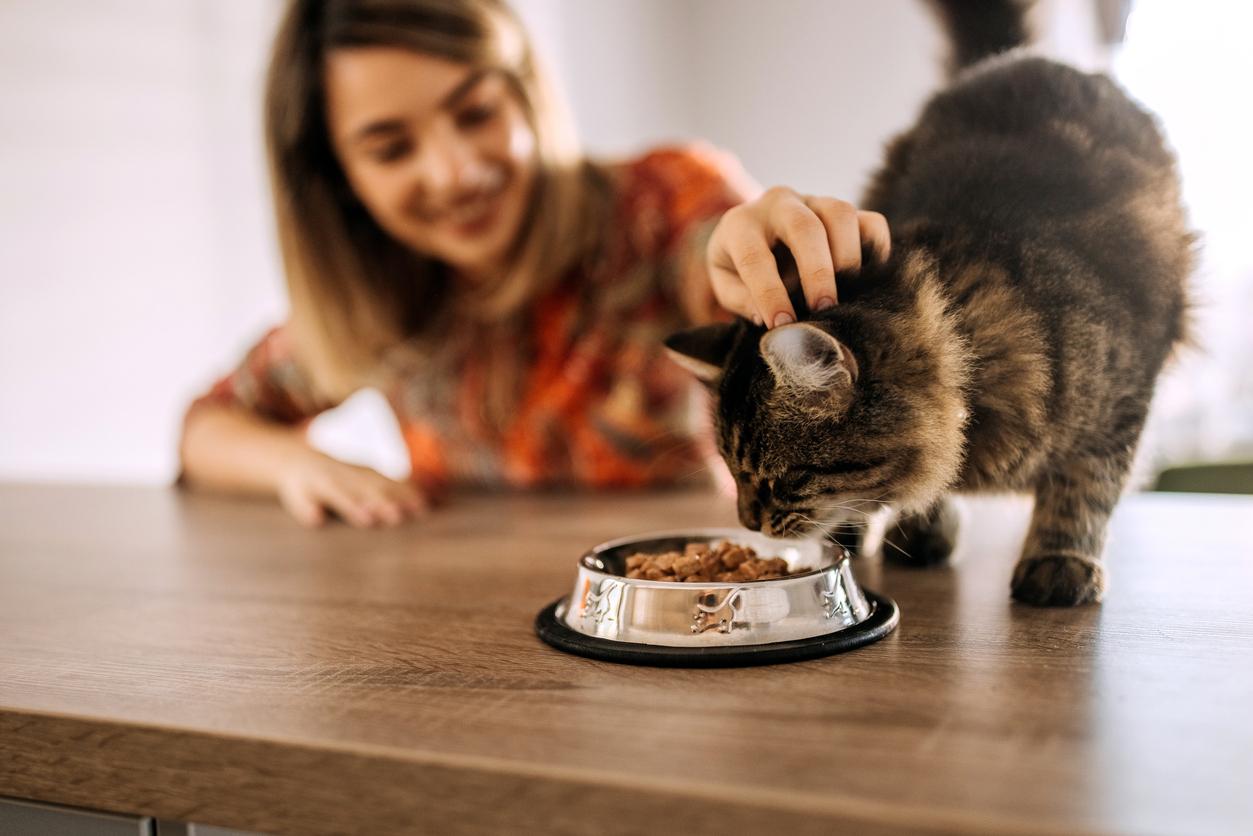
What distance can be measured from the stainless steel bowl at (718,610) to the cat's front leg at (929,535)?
21 centimetres

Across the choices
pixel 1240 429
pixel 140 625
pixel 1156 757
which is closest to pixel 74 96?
pixel 140 625

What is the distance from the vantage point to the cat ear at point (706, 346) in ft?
3.06

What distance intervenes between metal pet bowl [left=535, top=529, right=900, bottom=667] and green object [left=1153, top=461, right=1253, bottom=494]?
4.11 ft

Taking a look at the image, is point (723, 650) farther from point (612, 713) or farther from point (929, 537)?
point (929, 537)

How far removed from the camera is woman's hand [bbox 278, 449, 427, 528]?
142 centimetres

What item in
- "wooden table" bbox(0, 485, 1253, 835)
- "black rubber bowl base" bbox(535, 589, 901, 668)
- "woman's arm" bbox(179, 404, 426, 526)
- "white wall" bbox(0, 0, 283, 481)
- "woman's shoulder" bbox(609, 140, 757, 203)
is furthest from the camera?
"white wall" bbox(0, 0, 283, 481)

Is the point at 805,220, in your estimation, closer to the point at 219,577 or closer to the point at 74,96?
the point at 219,577

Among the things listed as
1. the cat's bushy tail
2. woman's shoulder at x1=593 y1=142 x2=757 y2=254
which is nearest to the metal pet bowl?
the cat's bushy tail

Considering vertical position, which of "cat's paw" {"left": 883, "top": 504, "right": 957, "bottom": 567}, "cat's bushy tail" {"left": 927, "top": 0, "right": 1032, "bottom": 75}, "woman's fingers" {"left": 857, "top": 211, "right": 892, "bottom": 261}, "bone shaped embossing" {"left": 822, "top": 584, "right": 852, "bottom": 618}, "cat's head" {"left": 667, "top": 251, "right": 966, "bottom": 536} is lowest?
"cat's paw" {"left": 883, "top": 504, "right": 957, "bottom": 567}

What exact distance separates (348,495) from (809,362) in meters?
0.87

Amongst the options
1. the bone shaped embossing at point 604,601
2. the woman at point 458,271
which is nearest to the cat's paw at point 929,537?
the bone shaped embossing at point 604,601

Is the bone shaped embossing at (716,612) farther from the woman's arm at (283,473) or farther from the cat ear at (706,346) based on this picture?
the woman's arm at (283,473)

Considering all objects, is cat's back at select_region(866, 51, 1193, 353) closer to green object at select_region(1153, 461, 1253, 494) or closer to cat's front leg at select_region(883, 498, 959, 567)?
cat's front leg at select_region(883, 498, 959, 567)

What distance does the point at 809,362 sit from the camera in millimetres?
776
